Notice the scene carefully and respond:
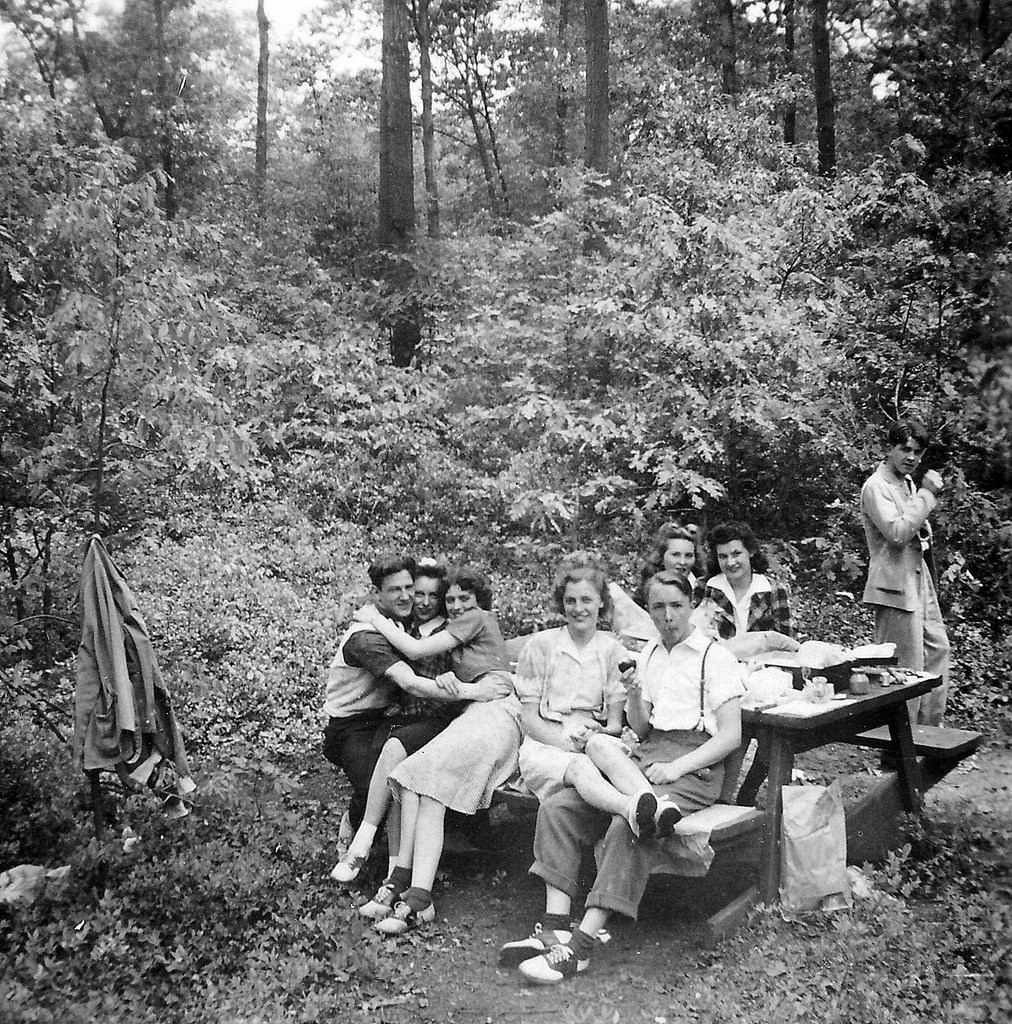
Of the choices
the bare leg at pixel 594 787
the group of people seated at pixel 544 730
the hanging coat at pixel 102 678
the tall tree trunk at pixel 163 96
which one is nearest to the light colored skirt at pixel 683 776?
the group of people seated at pixel 544 730

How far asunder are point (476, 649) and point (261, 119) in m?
15.7

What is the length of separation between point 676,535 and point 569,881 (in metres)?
2.14

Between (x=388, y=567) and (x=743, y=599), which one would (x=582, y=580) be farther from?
(x=743, y=599)

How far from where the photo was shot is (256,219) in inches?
592

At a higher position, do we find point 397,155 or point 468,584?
point 397,155

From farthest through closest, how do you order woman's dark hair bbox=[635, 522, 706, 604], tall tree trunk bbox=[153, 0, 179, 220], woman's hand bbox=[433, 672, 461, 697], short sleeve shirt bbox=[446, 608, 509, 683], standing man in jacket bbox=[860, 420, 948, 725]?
tall tree trunk bbox=[153, 0, 179, 220] → woman's dark hair bbox=[635, 522, 706, 604] → standing man in jacket bbox=[860, 420, 948, 725] → short sleeve shirt bbox=[446, 608, 509, 683] → woman's hand bbox=[433, 672, 461, 697]

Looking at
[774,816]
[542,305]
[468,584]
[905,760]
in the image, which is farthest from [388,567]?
[542,305]

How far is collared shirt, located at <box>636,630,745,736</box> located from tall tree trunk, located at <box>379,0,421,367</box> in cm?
913

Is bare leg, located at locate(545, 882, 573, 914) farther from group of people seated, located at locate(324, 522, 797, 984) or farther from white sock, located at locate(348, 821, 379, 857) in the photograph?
white sock, located at locate(348, 821, 379, 857)

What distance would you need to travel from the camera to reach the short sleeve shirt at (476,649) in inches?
186

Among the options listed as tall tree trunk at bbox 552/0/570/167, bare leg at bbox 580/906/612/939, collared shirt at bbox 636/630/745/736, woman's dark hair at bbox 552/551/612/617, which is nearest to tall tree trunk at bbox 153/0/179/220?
tall tree trunk at bbox 552/0/570/167

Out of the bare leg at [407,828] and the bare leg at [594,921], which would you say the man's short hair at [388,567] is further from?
the bare leg at [594,921]

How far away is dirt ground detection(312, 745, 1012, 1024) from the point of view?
356 cm

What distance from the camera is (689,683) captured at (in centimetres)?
422
